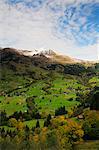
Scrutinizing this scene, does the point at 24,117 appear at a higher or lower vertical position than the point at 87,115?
lower

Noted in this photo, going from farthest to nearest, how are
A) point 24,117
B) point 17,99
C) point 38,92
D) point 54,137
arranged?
point 38,92, point 17,99, point 24,117, point 54,137

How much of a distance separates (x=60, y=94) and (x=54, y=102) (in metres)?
22.1

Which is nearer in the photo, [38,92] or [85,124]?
[85,124]

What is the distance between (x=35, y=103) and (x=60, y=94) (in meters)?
26.5

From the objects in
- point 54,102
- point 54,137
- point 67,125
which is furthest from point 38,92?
point 54,137

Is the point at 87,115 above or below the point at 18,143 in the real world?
above

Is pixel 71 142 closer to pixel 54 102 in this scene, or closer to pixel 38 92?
pixel 54 102

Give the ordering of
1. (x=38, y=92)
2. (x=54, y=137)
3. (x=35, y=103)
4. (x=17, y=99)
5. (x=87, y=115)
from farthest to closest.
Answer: (x=38, y=92), (x=17, y=99), (x=35, y=103), (x=87, y=115), (x=54, y=137)

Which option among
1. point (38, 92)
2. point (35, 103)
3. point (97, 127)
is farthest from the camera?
point (38, 92)

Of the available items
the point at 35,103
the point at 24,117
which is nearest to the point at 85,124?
the point at 24,117

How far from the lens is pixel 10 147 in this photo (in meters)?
76.9

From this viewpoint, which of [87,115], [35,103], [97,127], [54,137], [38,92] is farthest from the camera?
[38,92]

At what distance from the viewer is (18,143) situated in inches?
3219

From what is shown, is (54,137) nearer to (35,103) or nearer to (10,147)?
(10,147)
